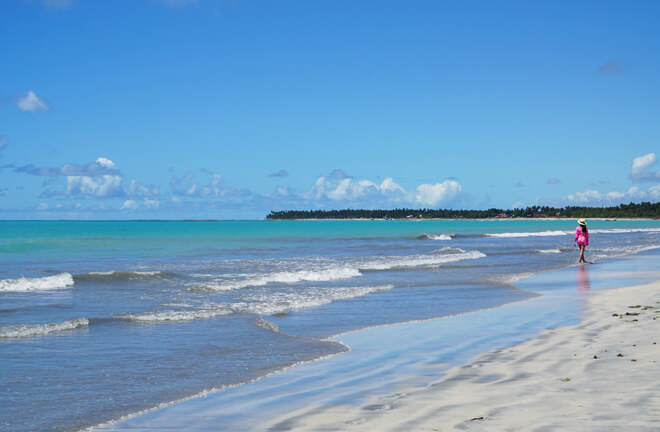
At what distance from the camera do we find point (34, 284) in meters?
20.5

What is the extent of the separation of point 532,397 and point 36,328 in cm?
944

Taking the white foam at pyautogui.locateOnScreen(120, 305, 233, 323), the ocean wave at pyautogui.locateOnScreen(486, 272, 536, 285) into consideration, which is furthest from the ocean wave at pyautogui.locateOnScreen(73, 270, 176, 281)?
the ocean wave at pyautogui.locateOnScreen(486, 272, 536, 285)

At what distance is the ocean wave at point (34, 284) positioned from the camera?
19844mm

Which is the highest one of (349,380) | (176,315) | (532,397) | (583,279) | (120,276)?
(532,397)

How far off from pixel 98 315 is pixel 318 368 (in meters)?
7.49

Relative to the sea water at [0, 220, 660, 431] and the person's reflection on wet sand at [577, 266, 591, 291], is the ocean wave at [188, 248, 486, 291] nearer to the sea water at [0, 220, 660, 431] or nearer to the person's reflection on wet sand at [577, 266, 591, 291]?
the sea water at [0, 220, 660, 431]

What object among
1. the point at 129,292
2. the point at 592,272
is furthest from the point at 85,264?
the point at 592,272

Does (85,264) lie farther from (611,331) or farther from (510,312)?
(611,331)

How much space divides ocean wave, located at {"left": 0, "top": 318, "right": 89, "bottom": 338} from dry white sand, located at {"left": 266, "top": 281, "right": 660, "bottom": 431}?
293 inches

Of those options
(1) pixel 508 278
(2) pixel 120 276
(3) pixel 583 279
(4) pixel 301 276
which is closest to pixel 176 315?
(4) pixel 301 276

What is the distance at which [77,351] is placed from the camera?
991 centimetres

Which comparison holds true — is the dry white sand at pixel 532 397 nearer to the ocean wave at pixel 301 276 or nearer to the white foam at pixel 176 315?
the white foam at pixel 176 315

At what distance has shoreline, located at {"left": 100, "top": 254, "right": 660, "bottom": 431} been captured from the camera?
20.0 feet

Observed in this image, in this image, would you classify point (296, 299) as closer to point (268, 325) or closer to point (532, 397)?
point (268, 325)
